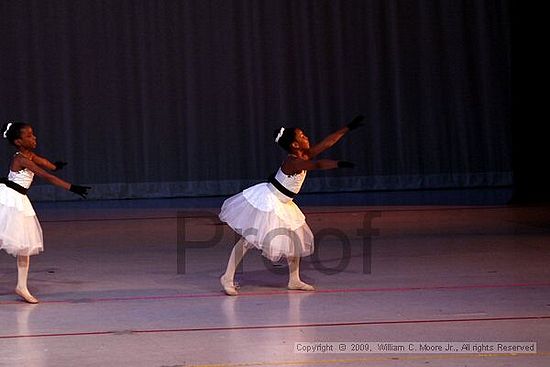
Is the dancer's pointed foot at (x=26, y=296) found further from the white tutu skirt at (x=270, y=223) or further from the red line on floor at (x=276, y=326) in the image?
the white tutu skirt at (x=270, y=223)

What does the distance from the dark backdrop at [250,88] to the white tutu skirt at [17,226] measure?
9.38m

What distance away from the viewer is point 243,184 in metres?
17.0

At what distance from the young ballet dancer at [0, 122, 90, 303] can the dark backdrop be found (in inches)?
369

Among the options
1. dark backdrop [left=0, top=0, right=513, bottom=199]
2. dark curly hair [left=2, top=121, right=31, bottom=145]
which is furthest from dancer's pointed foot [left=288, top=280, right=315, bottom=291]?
dark backdrop [left=0, top=0, right=513, bottom=199]

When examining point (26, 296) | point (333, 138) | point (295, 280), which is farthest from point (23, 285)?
point (333, 138)

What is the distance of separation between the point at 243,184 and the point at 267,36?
2.46m

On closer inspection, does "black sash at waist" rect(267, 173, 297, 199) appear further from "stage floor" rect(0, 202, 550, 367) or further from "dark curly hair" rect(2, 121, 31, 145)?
"dark curly hair" rect(2, 121, 31, 145)

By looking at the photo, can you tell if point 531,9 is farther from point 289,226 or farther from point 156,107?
point 289,226

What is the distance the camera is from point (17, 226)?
7.28 m

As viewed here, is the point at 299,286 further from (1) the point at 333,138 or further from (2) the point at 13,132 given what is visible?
(2) the point at 13,132

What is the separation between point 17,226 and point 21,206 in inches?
6.0

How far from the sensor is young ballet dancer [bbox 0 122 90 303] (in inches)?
285

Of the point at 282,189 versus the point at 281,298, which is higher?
the point at 282,189

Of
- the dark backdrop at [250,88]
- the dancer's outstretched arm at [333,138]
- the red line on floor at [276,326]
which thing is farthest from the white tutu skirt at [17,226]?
the dark backdrop at [250,88]
